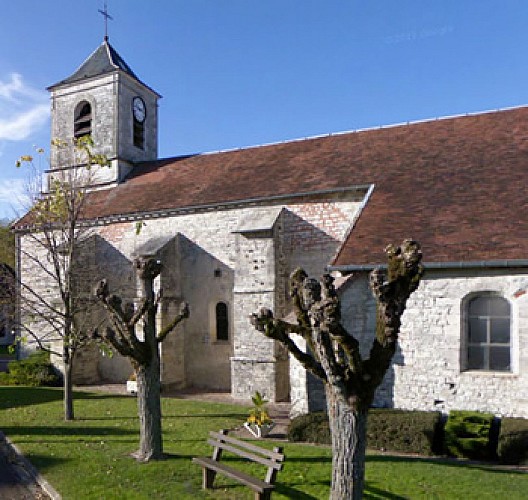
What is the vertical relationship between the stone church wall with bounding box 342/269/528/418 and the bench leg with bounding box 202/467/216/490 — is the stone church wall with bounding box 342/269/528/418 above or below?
above

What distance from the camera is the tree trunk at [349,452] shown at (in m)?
5.04

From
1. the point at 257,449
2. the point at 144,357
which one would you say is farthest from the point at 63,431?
the point at 257,449

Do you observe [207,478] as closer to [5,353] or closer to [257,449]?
[257,449]

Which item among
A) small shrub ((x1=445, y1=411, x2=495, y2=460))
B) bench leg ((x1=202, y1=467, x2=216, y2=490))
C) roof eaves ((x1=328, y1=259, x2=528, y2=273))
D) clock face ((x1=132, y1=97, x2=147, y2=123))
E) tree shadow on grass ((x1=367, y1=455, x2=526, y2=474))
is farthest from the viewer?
clock face ((x1=132, y1=97, x2=147, y2=123))

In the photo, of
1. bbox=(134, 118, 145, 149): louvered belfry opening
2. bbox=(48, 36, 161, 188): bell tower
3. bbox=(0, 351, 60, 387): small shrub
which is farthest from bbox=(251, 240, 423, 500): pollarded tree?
bbox=(134, 118, 145, 149): louvered belfry opening

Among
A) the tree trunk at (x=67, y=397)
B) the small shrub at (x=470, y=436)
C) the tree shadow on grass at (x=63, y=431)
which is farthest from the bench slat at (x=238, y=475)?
the tree trunk at (x=67, y=397)

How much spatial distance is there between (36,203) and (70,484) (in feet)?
25.6

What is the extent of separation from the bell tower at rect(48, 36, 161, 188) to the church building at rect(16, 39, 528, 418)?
73mm

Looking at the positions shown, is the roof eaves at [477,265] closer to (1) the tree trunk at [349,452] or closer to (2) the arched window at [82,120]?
(1) the tree trunk at [349,452]

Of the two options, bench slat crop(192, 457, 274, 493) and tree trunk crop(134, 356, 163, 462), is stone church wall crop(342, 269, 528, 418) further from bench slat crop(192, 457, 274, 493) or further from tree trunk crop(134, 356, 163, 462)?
bench slat crop(192, 457, 274, 493)

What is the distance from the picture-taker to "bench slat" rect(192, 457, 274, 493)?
18.5 feet

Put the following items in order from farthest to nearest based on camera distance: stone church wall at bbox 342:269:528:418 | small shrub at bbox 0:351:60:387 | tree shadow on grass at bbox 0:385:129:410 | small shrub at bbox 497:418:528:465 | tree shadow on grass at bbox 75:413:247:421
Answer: small shrub at bbox 0:351:60:387, tree shadow on grass at bbox 0:385:129:410, tree shadow on grass at bbox 75:413:247:421, stone church wall at bbox 342:269:528:418, small shrub at bbox 497:418:528:465

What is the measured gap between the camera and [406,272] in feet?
16.7

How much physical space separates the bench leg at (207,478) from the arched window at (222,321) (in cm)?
878
